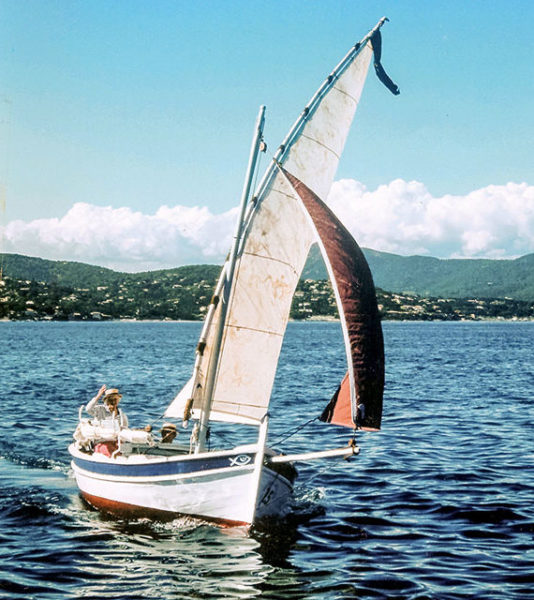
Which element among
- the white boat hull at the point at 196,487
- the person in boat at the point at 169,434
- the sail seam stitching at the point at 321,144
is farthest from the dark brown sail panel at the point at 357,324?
the person in boat at the point at 169,434

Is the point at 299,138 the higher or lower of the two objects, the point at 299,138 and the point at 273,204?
the higher

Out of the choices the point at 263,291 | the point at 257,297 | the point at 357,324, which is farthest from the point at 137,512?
the point at 357,324

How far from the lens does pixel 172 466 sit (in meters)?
17.3

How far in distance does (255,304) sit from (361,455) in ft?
36.3

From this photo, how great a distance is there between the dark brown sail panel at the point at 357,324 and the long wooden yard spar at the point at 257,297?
2.71 metres

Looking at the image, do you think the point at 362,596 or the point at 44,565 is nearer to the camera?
the point at 362,596

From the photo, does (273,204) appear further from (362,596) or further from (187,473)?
(362,596)

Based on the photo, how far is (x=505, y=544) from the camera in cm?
1692

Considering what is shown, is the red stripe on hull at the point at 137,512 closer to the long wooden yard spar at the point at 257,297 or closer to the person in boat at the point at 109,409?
the long wooden yard spar at the point at 257,297

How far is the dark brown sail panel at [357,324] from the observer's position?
1527 centimetres

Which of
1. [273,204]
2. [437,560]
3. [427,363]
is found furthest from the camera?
[427,363]

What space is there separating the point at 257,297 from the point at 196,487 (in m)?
5.09

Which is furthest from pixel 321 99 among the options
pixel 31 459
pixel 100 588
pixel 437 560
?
pixel 31 459

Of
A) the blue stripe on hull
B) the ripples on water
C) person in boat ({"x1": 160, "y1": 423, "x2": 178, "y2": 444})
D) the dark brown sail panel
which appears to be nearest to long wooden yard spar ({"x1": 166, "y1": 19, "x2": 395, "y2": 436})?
the blue stripe on hull
